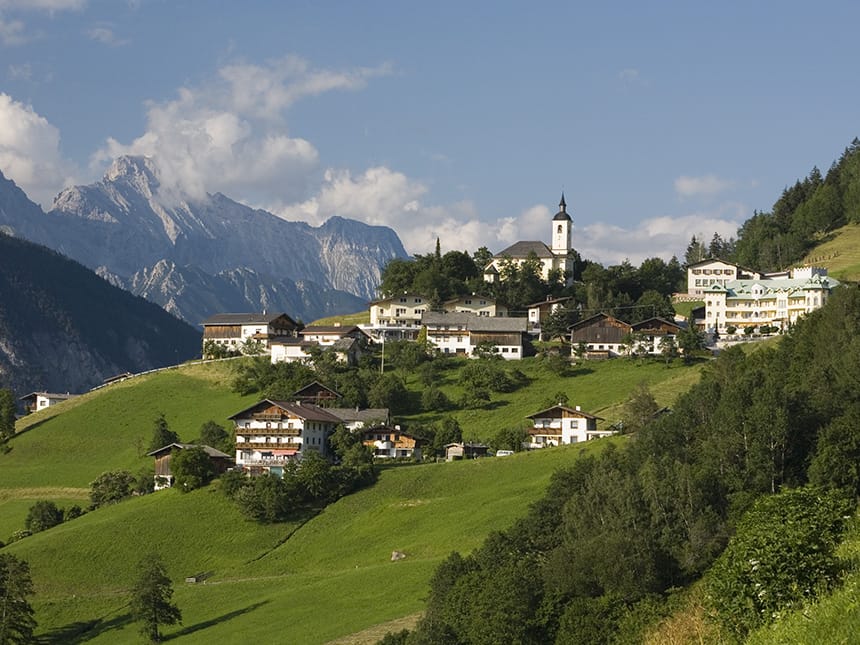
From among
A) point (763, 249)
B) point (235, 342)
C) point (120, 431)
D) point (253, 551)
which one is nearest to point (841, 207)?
point (763, 249)

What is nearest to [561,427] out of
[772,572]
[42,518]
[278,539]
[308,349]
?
[278,539]

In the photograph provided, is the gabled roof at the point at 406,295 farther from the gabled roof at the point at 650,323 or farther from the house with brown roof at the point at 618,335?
A: the gabled roof at the point at 650,323

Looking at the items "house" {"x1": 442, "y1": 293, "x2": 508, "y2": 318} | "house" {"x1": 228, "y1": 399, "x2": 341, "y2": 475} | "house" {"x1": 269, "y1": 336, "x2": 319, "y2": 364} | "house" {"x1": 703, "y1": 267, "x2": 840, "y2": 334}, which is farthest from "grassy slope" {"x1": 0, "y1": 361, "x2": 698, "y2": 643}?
"house" {"x1": 442, "y1": 293, "x2": 508, "y2": 318}

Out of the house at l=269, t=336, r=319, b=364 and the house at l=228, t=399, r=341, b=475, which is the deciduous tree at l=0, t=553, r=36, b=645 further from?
the house at l=269, t=336, r=319, b=364

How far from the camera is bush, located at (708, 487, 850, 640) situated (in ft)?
106

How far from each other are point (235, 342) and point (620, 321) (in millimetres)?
45312

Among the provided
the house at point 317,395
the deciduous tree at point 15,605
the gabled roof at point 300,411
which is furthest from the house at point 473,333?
the deciduous tree at point 15,605

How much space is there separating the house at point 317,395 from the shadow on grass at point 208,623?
46454mm

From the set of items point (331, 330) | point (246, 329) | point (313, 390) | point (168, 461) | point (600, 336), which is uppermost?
point (246, 329)

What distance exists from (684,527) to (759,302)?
83.6 metres

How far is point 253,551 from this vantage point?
78.3 meters

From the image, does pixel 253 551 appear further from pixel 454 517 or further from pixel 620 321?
pixel 620 321

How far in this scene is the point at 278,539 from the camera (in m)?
80.2

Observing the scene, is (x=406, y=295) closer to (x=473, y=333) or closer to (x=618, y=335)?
(x=473, y=333)
